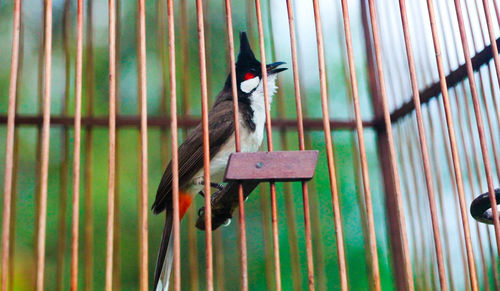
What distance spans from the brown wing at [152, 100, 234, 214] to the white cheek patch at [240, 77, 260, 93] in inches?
6.2

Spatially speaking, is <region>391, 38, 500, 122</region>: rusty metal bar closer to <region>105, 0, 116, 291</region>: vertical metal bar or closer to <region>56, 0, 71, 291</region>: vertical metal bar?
<region>105, 0, 116, 291</region>: vertical metal bar

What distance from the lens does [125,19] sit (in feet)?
7.49

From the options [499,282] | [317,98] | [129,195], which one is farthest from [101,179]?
[499,282]

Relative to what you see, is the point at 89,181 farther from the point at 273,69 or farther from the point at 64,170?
the point at 273,69

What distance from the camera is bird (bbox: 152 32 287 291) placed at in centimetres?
163

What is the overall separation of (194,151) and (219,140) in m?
0.09

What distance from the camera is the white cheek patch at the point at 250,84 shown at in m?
1.90

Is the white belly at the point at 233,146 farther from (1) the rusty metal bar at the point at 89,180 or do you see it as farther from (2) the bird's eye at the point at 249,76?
(1) the rusty metal bar at the point at 89,180

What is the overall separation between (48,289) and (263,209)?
756 mm

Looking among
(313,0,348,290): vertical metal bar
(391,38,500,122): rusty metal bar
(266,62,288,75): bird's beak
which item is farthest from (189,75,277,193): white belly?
(313,0,348,290): vertical metal bar

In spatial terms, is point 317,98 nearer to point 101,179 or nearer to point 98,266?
point 101,179

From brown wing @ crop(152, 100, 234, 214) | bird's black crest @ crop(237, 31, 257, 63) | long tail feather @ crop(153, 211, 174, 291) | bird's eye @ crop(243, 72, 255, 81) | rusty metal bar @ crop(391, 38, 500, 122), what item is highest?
bird's black crest @ crop(237, 31, 257, 63)

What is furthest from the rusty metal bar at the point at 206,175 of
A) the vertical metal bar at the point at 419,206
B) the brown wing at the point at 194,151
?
the vertical metal bar at the point at 419,206

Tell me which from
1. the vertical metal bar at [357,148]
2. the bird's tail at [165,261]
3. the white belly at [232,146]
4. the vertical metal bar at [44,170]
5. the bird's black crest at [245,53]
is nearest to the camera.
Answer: the vertical metal bar at [44,170]
